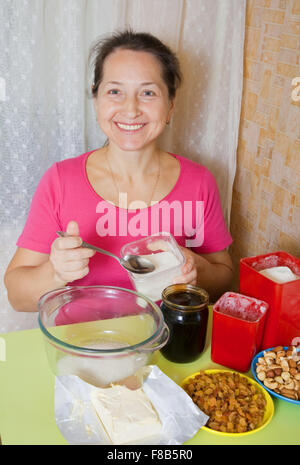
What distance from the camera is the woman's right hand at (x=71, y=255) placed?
3.56ft

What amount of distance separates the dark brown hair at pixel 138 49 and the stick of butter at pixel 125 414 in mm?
961

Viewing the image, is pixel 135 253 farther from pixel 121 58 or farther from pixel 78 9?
pixel 78 9

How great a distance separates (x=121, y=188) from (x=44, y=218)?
253 millimetres

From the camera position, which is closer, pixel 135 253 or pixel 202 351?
pixel 202 351

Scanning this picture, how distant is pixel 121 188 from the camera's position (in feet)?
4.87

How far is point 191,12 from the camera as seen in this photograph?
1682 millimetres

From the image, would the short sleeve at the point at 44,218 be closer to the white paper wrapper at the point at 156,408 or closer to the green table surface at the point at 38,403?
the green table surface at the point at 38,403

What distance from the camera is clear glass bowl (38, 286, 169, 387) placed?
87 centimetres

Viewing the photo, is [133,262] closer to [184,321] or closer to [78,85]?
[184,321]

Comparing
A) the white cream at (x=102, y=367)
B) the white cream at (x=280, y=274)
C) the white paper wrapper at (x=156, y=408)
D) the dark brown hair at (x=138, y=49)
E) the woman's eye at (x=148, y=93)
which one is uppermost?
the dark brown hair at (x=138, y=49)

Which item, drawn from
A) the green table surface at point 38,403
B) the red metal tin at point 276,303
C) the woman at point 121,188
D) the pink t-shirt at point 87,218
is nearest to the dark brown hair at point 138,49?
the woman at point 121,188

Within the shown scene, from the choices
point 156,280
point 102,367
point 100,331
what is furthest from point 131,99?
point 102,367

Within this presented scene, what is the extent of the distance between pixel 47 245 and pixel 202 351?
579 mm


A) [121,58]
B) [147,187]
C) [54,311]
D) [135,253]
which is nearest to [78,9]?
[121,58]
